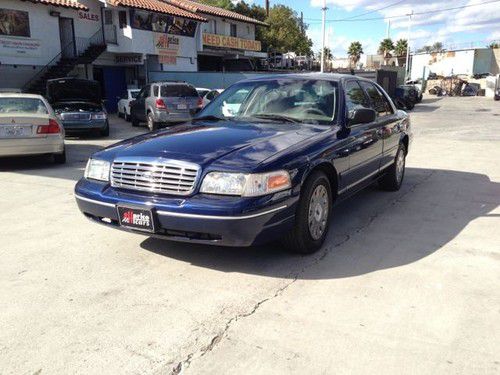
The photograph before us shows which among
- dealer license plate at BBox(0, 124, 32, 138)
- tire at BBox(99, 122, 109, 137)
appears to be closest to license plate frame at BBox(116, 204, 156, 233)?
dealer license plate at BBox(0, 124, 32, 138)

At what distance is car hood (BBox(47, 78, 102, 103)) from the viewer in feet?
46.5

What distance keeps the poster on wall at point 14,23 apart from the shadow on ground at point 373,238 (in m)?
22.0

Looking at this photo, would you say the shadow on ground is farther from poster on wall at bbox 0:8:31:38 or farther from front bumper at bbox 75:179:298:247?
poster on wall at bbox 0:8:31:38

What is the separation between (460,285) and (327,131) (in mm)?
1871

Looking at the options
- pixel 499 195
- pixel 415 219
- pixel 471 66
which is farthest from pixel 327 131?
pixel 471 66

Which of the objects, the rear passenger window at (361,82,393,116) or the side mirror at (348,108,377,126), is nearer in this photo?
the side mirror at (348,108,377,126)

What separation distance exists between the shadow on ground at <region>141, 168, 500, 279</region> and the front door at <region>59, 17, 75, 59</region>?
78.3ft

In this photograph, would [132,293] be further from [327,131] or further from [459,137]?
[459,137]

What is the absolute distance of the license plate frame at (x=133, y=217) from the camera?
387cm

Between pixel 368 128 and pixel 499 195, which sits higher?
pixel 368 128

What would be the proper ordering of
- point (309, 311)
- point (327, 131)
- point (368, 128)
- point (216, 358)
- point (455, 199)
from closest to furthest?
1. point (216, 358)
2. point (309, 311)
3. point (327, 131)
4. point (368, 128)
5. point (455, 199)

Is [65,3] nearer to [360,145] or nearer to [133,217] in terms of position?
[360,145]

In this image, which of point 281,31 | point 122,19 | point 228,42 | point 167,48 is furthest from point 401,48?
point 122,19

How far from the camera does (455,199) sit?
6832 mm
